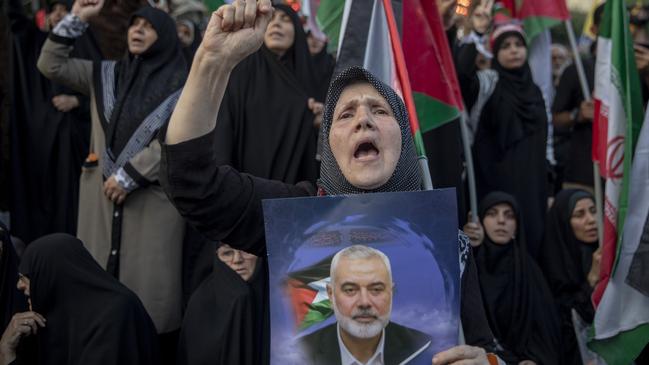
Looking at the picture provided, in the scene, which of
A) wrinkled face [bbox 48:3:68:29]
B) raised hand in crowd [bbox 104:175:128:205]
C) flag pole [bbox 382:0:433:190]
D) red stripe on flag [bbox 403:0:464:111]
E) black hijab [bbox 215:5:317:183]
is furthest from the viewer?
wrinkled face [bbox 48:3:68:29]

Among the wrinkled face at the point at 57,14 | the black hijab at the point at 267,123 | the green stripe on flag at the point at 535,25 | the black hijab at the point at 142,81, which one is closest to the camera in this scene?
the black hijab at the point at 142,81

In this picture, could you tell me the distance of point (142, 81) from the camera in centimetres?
502

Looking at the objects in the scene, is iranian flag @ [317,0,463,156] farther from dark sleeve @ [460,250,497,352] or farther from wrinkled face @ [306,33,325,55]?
wrinkled face @ [306,33,325,55]

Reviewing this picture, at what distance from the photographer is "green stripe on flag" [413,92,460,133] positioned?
432cm

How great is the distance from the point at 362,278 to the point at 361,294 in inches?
1.4

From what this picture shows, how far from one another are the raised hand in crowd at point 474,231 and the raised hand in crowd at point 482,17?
125 centimetres

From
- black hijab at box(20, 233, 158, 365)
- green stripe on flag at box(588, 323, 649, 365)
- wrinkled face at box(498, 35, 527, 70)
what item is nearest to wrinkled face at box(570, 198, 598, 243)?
wrinkled face at box(498, 35, 527, 70)

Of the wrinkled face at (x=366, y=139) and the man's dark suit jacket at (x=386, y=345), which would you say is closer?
the man's dark suit jacket at (x=386, y=345)

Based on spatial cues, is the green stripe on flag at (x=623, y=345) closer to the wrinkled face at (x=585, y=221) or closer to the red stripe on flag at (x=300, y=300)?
the wrinkled face at (x=585, y=221)

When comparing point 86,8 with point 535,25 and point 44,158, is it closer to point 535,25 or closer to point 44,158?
point 44,158

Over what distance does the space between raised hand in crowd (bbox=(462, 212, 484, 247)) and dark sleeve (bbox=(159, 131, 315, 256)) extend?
2795mm

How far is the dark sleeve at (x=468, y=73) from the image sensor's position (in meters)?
5.62

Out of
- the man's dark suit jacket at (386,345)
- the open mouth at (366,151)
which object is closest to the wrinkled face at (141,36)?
the open mouth at (366,151)

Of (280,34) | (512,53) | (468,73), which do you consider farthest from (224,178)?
(512,53)
